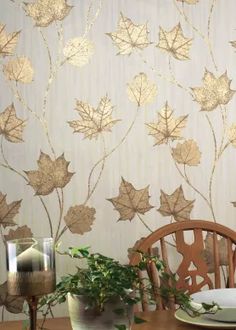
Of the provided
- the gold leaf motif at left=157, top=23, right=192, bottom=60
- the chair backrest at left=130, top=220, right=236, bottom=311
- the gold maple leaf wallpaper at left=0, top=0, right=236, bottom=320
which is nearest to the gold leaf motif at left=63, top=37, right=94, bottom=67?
the gold maple leaf wallpaper at left=0, top=0, right=236, bottom=320

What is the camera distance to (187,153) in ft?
7.79

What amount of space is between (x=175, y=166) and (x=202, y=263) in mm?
392

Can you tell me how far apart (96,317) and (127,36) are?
1.32 m

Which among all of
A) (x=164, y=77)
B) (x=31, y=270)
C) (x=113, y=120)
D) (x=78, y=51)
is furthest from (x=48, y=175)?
(x=31, y=270)

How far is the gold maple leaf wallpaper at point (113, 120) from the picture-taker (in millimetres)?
2236

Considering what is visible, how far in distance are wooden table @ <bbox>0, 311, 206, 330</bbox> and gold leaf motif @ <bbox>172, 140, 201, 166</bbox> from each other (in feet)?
2.88

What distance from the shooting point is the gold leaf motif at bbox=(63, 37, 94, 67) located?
227 cm

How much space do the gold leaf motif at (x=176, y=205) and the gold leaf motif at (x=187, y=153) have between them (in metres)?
0.10

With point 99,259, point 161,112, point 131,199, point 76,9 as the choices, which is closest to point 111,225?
point 131,199

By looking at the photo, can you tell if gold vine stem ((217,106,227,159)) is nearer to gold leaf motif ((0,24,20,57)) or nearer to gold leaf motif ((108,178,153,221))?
gold leaf motif ((108,178,153,221))

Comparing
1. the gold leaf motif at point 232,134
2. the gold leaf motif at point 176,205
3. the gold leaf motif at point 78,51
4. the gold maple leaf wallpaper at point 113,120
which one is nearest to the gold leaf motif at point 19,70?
the gold maple leaf wallpaper at point 113,120

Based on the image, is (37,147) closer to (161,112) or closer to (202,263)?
(161,112)

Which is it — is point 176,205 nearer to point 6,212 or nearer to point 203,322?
point 6,212

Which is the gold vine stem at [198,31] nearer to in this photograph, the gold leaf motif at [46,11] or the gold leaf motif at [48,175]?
the gold leaf motif at [46,11]
